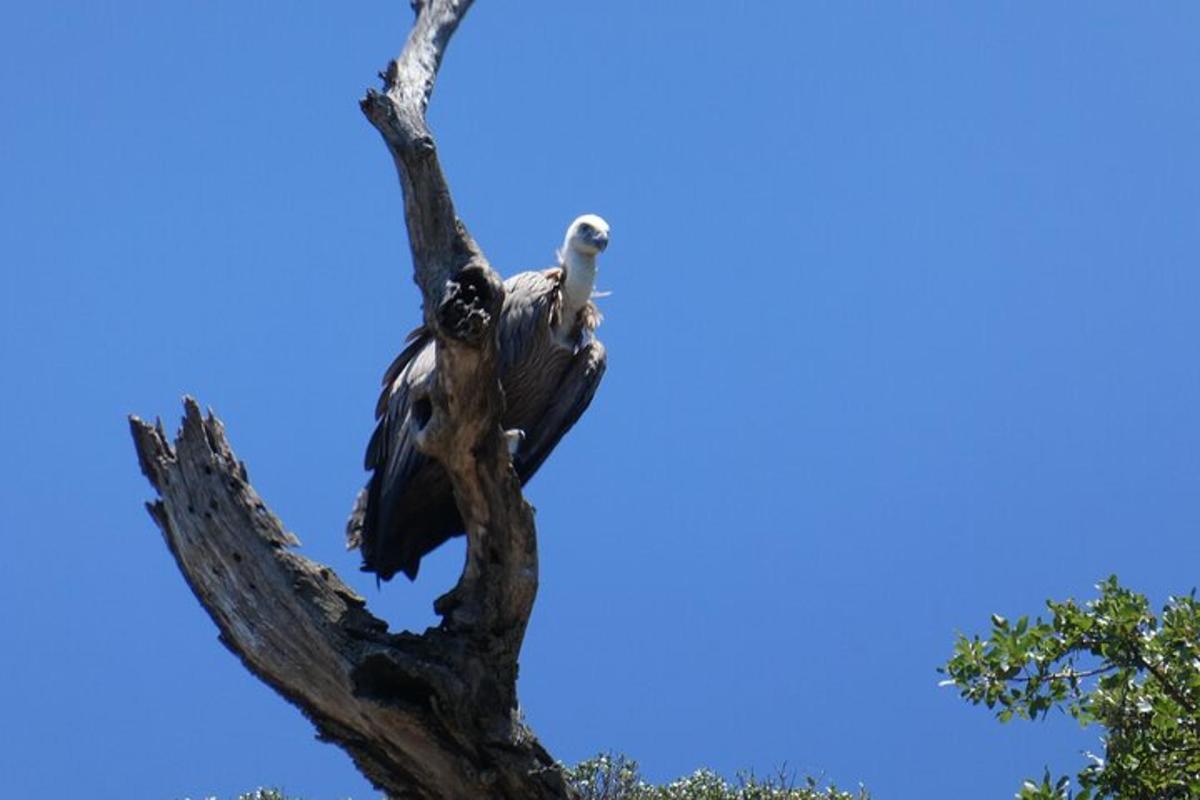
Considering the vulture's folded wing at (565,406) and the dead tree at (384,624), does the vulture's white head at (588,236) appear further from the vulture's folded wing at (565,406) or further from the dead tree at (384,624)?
the dead tree at (384,624)

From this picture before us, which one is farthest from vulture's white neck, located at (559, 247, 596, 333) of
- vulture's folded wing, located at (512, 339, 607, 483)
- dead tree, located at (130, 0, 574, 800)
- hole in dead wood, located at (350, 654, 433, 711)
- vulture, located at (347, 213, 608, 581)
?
hole in dead wood, located at (350, 654, 433, 711)

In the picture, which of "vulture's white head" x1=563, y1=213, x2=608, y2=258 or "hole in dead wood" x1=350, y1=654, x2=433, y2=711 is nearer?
"hole in dead wood" x1=350, y1=654, x2=433, y2=711

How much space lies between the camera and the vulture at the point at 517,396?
6.38 meters

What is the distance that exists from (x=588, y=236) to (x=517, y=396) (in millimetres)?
647

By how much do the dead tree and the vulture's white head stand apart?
4.28 feet

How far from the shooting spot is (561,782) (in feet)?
17.4

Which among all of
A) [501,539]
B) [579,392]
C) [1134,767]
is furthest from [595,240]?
[1134,767]

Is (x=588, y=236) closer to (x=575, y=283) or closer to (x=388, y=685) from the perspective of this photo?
(x=575, y=283)

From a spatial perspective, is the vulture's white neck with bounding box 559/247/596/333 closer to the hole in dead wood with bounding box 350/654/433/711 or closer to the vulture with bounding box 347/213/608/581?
the vulture with bounding box 347/213/608/581

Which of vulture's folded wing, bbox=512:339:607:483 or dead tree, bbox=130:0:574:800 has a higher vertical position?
vulture's folded wing, bbox=512:339:607:483

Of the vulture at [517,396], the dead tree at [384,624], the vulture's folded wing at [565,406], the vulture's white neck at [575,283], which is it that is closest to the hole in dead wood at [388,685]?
the dead tree at [384,624]

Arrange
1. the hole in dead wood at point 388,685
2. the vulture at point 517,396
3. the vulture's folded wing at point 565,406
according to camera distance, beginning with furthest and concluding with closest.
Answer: the vulture's folded wing at point 565,406, the vulture at point 517,396, the hole in dead wood at point 388,685

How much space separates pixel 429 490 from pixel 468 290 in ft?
5.45

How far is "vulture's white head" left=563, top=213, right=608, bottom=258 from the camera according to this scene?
663 cm
